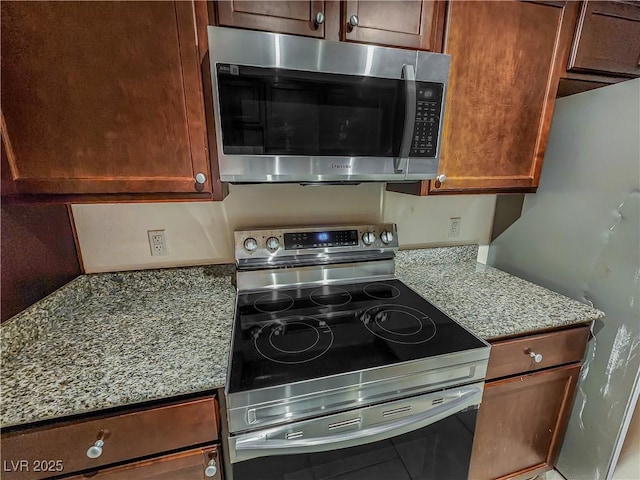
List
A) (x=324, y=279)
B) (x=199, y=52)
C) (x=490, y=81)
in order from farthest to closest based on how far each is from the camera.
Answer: (x=324, y=279) < (x=490, y=81) < (x=199, y=52)

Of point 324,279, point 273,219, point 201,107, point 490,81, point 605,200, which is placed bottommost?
point 324,279

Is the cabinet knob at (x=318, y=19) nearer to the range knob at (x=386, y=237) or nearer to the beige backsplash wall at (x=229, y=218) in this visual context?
the beige backsplash wall at (x=229, y=218)

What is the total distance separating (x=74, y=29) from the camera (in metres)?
0.75

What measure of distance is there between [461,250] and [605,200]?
633 millimetres

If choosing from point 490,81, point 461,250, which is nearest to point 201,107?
point 490,81

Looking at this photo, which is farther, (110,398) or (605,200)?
(605,200)

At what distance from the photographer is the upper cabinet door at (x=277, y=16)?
31.7 inches

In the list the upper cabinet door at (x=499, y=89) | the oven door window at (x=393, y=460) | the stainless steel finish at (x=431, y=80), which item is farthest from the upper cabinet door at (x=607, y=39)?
the oven door window at (x=393, y=460)

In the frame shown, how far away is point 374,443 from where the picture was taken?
0.85 metres

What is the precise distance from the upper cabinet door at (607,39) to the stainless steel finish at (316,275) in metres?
1.10

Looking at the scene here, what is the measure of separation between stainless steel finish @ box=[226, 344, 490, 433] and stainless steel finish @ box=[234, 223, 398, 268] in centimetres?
59

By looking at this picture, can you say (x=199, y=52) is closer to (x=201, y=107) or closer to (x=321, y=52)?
(x=201, y=107)

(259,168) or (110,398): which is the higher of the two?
(259,168)

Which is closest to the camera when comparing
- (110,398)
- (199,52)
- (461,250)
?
(110,398)
